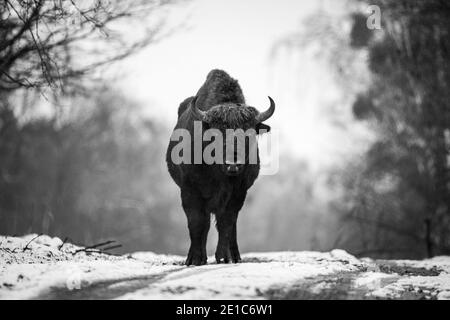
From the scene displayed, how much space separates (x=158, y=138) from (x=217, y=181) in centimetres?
3800

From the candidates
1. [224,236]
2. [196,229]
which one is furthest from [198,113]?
[224,236]

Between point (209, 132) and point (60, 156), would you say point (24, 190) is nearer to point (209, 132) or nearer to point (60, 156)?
point (60, 156)

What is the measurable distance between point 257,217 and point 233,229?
159 feet

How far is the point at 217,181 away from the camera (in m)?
8.05

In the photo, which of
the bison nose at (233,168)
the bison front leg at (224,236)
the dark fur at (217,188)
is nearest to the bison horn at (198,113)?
the dark fur at (217,188)

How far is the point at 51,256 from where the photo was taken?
303 inches

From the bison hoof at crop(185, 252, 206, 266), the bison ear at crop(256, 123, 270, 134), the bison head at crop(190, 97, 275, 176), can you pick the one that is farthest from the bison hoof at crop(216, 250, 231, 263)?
the bison ear at crop(256, 123, 270, 134)

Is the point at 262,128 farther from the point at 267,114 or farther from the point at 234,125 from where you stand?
the point at 234,125

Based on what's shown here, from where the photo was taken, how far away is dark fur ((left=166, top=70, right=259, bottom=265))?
25.9ft

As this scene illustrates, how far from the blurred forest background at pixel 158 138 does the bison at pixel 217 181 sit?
93.4 inches

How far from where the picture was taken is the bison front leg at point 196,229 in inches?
317

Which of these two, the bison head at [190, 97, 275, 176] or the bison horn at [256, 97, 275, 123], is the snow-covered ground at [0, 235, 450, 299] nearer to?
the bison head at [190, 97, 275, 176]

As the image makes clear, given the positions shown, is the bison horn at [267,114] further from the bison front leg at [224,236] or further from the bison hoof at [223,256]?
the bison hoof at [223,256]
